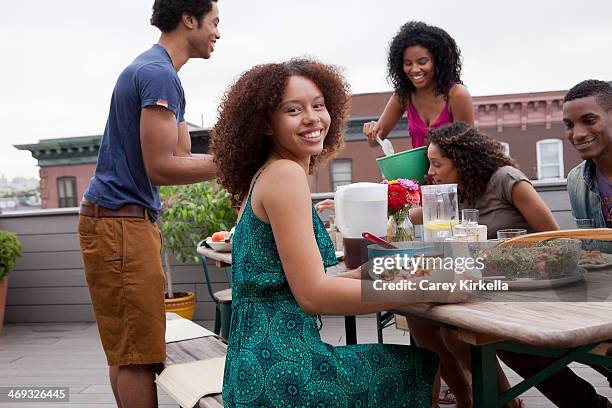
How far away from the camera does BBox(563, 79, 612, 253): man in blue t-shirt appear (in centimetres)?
191

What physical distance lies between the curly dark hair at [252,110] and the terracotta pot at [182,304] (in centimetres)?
303

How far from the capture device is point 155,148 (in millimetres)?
1916

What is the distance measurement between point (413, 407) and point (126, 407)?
1.15 m

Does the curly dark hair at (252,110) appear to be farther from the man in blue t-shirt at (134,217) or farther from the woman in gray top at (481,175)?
the woman in gray top at (481,175)

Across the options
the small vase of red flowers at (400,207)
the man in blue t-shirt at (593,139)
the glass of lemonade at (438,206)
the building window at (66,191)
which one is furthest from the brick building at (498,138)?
the small vase of red flowers at (400,207)

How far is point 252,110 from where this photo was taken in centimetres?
136

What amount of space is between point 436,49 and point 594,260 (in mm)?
1471

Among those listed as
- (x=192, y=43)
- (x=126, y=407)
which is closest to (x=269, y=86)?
(x=192, y=43)

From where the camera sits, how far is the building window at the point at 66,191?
55.9 feet

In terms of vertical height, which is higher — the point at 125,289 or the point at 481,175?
the point at 481,175

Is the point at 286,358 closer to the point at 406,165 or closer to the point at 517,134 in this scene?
the point at 406,165

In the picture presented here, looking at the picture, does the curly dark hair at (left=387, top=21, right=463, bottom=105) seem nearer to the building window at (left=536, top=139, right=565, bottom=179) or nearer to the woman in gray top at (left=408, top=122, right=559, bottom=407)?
the woman in gray top at (left=408, top=122, right=559, bottom=407)

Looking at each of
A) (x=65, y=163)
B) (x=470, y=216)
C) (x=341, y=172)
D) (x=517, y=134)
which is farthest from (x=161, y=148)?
(x=517, y=134)

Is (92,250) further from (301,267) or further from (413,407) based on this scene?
(413,407)
